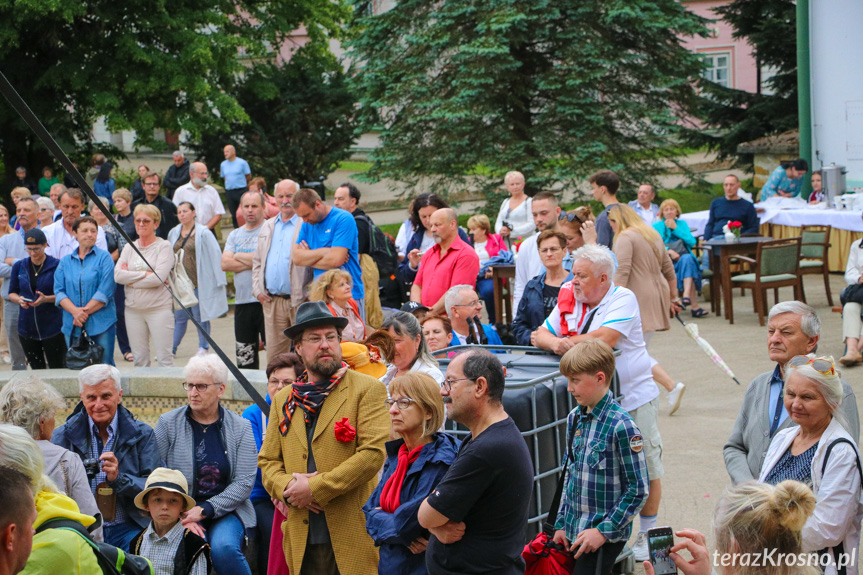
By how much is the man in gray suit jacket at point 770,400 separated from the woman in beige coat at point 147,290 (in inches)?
250

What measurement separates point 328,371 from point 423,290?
3251 mm

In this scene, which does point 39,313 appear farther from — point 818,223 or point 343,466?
point 818,223

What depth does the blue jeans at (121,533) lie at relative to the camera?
5789 millimetres

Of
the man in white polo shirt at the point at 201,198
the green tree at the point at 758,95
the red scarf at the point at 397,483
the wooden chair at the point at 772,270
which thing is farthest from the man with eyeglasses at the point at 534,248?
the green tree at the point at 758,95

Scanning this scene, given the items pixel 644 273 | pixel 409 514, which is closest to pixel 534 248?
pixel 644 273

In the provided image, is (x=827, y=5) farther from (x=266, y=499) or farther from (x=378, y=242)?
(x=266, y=499)

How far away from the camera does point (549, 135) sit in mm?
20766

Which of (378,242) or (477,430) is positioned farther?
(378,242)

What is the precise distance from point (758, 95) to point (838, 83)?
7747 mm

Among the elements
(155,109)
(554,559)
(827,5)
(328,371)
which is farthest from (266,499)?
(155,109)

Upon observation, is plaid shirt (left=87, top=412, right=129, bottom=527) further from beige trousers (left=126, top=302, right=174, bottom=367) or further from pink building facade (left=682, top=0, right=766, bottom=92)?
pink building facade (left=682, top=0, right=766, bottom=92)

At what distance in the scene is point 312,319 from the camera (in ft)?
16.8

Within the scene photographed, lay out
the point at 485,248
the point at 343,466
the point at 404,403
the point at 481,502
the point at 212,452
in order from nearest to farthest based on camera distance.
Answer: the point at 481,502
the point at 404,403
the point at 343,466
the point at 212,452
the point at 485,248

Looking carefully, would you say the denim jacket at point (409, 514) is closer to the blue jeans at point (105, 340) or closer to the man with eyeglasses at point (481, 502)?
the man with eyeglasses at point (481, 502)
